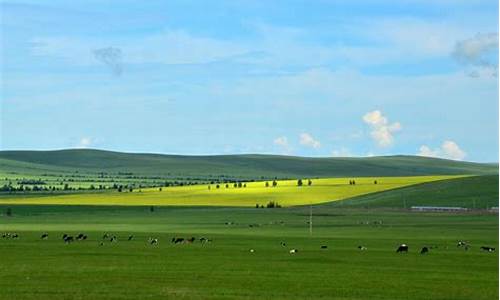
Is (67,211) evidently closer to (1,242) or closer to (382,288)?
(1,242)

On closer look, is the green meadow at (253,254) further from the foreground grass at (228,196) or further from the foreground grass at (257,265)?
the foreground grass at (228,196)

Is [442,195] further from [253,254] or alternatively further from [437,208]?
[253,254]

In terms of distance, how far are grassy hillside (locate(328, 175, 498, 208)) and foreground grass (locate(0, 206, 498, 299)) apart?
47310 millimetres

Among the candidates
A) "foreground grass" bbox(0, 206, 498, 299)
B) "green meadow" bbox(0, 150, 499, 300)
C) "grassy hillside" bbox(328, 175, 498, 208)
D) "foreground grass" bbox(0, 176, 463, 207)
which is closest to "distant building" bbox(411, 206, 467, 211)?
"green meadow" bbox(0, 150, 499, 300)

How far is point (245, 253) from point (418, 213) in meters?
70.0

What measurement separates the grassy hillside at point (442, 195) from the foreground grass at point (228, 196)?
6.33 meters

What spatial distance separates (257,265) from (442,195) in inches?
4128

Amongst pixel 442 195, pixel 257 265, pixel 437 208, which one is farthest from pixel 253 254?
pixel 442 195

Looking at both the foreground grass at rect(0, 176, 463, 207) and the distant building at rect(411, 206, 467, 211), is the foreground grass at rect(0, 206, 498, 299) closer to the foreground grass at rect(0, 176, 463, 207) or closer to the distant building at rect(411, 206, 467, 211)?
the distant building at rect(411, 206, 467, 211)

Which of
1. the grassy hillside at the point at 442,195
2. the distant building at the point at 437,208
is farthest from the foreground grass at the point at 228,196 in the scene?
the distant building at the point at 437,208

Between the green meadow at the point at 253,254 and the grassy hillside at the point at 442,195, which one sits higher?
the grassy hillside at the point at 442,195

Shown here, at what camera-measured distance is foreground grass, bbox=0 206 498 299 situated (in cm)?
3375

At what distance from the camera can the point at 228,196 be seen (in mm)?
157125

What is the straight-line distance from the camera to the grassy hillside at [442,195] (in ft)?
453
